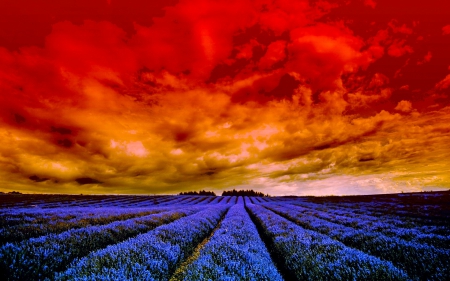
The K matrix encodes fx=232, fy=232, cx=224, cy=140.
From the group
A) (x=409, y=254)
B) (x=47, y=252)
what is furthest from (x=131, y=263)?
(x=409, y=254)

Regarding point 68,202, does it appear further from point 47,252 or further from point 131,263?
point 131,263

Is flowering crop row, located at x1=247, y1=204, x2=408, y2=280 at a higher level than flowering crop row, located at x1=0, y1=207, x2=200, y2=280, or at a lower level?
lower

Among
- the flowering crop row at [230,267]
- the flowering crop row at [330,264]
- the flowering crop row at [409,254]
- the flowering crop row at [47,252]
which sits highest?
the flowering crop row at [47,252]

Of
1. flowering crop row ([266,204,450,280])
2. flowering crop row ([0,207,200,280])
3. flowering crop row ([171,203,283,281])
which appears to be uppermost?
flowering crop row ([0,207,200,280])

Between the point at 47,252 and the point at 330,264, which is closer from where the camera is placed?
the point at 330,264

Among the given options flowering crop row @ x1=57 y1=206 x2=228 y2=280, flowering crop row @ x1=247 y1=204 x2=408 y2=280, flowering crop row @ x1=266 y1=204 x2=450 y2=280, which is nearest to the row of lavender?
flowering crop row @ x1=57 y1=206 x2=228 y2=280

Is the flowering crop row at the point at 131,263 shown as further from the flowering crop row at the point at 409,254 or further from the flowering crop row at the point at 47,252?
the flowering crop row at the point at 409,254

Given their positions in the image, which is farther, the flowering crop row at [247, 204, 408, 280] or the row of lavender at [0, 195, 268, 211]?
the row of lavender at [0, 195, 268, 211]

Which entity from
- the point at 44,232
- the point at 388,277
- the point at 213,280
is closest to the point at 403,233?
the point at 388,277

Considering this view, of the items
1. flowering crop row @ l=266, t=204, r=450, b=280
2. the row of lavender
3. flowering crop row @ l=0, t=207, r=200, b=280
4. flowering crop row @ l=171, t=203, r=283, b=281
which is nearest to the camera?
flowering crop row @ l=171, t=203, r=283, b=281

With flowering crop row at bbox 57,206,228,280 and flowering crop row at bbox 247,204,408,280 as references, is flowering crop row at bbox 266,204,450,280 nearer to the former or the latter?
flowering crop row at bbox 247,204,408,280

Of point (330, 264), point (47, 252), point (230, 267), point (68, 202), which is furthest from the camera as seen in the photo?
point (68, 202)

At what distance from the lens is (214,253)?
588 centimetres

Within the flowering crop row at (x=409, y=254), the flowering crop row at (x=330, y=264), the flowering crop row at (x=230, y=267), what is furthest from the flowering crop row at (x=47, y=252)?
the flowering crop row at (x=409, y=254)
